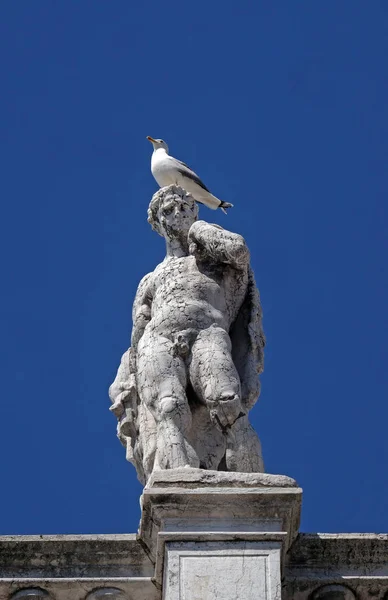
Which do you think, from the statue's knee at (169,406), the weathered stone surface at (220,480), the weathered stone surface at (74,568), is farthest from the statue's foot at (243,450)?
the weathered stone surface at (74,568)

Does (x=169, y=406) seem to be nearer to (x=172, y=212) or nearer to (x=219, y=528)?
(x=219, y=528)

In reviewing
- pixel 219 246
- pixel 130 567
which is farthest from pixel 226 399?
pixel 130 567

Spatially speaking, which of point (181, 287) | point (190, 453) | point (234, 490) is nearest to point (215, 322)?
point (181, 287)

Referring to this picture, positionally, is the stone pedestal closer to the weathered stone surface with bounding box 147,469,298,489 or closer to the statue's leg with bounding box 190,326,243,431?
the weathered stone surface with bounding box 147,469,298,489

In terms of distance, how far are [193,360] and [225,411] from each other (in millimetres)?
563

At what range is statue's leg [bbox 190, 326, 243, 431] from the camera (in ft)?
42.9

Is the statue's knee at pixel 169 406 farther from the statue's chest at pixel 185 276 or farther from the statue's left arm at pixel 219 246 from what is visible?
the statue's left arm at pixel 219 246

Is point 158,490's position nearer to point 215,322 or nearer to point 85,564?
point 85,564

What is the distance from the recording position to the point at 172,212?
14820 mm

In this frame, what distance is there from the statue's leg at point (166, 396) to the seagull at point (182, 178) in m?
2.37

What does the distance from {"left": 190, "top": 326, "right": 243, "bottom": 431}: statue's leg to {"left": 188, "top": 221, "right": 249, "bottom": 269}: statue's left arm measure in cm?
69

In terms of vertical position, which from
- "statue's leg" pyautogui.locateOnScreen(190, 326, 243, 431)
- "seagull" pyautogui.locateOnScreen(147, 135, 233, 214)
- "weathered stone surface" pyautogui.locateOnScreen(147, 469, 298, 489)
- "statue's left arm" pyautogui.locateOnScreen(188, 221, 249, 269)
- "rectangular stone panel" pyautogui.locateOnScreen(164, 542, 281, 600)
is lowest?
"rectangular stone panel" pyautogui.locateOnScreen(164, 542, 281, 600)

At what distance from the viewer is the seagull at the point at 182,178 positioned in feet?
51.8

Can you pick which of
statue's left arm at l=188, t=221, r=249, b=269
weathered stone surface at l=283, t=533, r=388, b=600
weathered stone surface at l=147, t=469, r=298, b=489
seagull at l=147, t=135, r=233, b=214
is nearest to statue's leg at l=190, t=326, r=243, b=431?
statue's left arm at l=188, t=221, r=249, b=269
